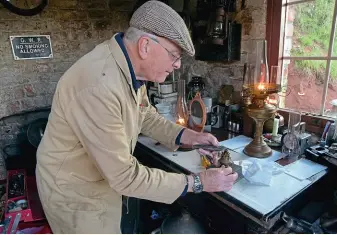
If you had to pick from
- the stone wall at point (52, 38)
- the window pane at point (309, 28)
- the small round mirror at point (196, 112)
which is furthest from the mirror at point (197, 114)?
the stone wall at point (52, 38)

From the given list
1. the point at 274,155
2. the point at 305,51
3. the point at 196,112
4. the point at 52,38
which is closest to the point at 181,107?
the point at 196,112

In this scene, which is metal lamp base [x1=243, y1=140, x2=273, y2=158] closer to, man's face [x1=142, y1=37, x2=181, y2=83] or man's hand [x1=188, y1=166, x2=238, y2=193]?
man's hand [x1=188, y1=166, x2=238, y2=193]

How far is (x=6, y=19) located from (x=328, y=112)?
2.39 meters

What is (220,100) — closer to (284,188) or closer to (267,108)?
(267,108)

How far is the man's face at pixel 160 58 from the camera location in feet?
2.86

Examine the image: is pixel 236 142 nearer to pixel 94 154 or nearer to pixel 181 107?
pixel 181 107

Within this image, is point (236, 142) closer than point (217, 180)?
No

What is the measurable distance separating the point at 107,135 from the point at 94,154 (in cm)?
9

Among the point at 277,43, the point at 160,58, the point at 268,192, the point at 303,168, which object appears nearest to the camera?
the point at 160,58

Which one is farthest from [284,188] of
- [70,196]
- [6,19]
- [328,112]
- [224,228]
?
[6,19]

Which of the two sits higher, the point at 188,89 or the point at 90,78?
the point at 90,78

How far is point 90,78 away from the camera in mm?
826

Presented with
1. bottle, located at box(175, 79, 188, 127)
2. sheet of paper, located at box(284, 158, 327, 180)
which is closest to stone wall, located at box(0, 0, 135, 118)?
bottle, located at box(175, 79, 188, 127)

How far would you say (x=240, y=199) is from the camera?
970mm
